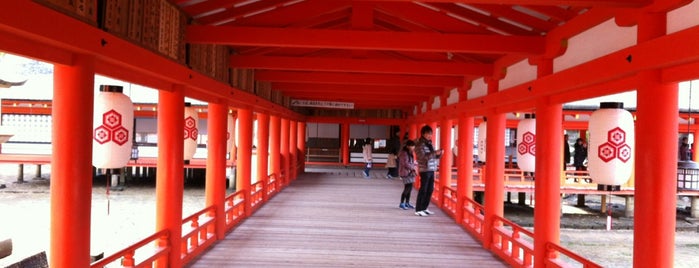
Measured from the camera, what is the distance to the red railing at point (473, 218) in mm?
7773

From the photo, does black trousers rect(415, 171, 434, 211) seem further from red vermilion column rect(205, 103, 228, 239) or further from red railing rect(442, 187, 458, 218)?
red vermilion column rect(205, 103, 228, 239)

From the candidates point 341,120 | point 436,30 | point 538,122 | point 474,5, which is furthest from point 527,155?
point 341,120

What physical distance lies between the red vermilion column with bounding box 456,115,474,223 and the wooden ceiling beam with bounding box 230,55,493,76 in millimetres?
1943

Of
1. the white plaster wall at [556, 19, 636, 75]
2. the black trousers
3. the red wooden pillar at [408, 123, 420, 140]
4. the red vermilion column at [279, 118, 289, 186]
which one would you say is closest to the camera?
the white plaster wall at [556, 19, 636, 75]

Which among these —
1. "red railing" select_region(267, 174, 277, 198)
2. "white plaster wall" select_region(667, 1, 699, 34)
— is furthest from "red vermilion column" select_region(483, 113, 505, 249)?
"red railing" select_region(267, 174, 277, 198)

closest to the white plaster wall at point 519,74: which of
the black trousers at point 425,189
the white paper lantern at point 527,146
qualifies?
the white paper lantern at point 527,146

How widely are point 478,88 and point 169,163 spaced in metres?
5.37

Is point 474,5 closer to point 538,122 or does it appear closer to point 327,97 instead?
point 538,122

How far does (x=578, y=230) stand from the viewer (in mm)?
15984

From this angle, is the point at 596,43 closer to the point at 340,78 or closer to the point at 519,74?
the point at 519,74

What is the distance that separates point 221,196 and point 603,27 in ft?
17.2

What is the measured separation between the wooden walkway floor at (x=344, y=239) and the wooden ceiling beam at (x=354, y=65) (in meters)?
2.47

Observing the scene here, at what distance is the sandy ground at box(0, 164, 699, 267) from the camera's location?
38.3ft

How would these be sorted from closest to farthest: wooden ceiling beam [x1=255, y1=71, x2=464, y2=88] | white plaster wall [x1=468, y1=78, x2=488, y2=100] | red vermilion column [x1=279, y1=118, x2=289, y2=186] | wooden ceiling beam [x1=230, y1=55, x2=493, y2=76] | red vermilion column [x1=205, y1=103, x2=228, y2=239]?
red vermilion column [x1=205, y1=103, x2=228, y2=239]
wooden ceiling beam [x1=230, y1=55, x2=493, y2=76]
white plaster wall [x1=468, y1=78, x2=488, y2=100]
wooden ceiling beam [x1=255, y1=71, x2=464, y2=88]
red vermilion column [x1=279, y1=118, x2=289, y2=186]
